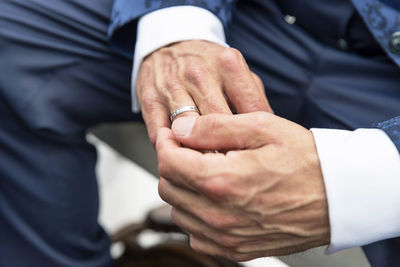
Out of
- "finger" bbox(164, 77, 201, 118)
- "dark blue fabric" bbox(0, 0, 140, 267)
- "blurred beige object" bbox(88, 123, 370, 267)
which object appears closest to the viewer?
"finger" bbox(164, 77, 201, 118)

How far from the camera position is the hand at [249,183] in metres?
0.41

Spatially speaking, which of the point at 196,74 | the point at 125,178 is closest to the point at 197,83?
the point at 196,74

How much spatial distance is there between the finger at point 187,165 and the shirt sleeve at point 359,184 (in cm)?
10

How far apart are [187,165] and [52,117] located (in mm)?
285

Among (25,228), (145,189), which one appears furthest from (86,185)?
(145,189)

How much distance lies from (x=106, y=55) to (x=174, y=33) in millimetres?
124

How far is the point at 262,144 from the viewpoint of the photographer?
43 centimetres

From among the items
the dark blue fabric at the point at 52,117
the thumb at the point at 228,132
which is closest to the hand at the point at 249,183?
the thumb at the point at 228,132

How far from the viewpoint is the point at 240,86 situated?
1.66ft

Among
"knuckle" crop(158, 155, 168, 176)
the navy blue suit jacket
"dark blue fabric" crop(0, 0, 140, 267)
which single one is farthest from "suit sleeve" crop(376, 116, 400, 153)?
"dark blue fabric" crop(0, 0, 140, 267)

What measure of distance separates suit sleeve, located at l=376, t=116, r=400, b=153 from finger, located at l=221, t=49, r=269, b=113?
12 cm

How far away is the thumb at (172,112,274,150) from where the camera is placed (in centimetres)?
43

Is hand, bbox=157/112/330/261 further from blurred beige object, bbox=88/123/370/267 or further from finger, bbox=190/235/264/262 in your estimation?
blurred beige object, bbox=88/123/370/267

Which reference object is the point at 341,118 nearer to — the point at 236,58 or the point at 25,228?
the point at 236,58
